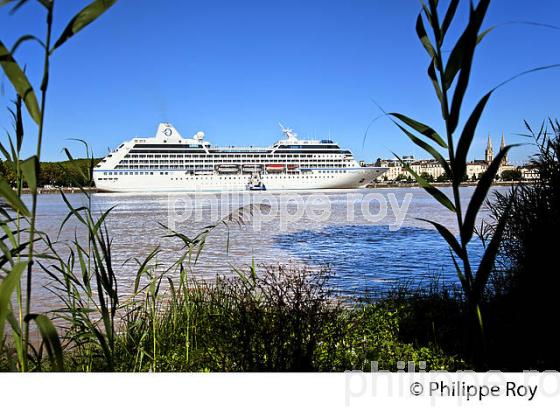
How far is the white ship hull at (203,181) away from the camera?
84.6 feet

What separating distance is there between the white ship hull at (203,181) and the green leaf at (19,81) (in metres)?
24.9

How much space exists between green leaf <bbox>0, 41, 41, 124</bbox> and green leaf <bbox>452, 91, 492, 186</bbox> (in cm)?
66

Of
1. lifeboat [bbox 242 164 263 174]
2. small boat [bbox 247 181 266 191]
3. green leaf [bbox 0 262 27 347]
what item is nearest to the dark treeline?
green leaf [bbox 0 262 27 347]

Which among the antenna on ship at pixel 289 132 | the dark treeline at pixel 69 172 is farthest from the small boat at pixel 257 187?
the dark treeline at pixel 69 172

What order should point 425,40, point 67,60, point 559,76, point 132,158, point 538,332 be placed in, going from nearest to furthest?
point 425,40 < point 538,332 < point 559,76 < point 67,60 < point 132,158

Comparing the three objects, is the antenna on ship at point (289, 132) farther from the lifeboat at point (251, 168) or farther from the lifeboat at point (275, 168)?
the lifeboat at point (251, 168)

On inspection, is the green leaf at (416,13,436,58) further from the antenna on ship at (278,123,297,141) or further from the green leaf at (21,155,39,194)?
the antenna on ship at (278,123,297,141)

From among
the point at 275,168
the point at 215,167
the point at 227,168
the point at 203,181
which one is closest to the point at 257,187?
the point at 275,168

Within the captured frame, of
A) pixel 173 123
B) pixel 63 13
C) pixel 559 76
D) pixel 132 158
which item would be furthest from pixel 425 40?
pixel 173 123

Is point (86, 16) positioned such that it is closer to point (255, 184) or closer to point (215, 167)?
point (255, 184)

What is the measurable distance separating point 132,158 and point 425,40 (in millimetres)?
27375

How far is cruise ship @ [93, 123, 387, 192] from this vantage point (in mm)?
25906
